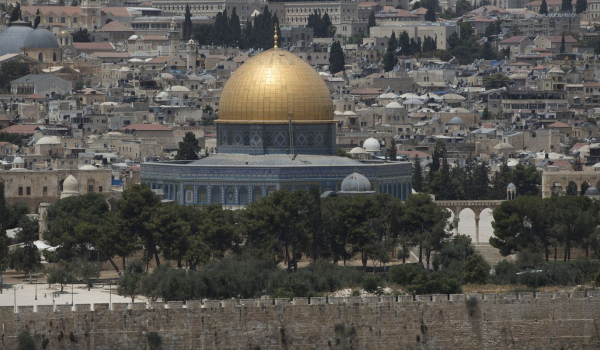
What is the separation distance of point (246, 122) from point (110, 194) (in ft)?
30.3

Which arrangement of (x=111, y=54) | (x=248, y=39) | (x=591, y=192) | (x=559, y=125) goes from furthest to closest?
(x=248, y=39), (x=111, y=54), (x=559, y=125), (x=591, y=192)

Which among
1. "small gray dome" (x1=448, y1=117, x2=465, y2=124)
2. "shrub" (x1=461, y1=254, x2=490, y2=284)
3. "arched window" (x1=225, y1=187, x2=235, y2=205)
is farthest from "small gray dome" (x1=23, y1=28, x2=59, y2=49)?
"shrub" (x1=461, y1=254, x2=490, y2=284)

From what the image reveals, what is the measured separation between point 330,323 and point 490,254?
2193cm

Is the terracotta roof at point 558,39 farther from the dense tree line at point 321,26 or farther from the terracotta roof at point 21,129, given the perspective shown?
the terracotta roof at point 21,129

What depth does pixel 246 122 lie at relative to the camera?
7669 cm

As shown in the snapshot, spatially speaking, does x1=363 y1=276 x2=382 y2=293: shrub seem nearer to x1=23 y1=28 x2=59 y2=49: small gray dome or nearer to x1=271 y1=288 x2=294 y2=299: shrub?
x1=271 y1=288 x2=294 y2=299: shrub

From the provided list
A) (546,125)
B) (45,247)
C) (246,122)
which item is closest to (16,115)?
(546,125)

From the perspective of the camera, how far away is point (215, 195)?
75.2 meters

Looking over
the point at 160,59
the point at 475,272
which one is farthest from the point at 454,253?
the point at 160,59

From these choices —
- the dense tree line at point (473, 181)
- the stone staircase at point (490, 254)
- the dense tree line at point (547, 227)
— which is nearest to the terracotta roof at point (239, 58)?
the dense tree line at point (473, 181)

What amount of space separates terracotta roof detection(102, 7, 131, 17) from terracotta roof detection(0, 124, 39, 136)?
6914cm

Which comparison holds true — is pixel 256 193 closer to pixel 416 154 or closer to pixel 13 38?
pixel 416 154

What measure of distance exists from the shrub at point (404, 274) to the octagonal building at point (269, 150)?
16.2 metres

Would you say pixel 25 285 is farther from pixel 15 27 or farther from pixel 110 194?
pixel 15 27
